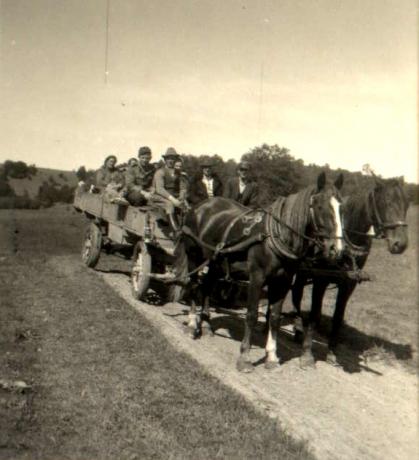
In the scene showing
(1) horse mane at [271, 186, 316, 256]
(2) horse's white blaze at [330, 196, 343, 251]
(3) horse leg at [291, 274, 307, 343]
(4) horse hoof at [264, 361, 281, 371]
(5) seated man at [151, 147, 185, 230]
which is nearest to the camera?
(2) horse's white blaze at [330, 196, 343, 251]

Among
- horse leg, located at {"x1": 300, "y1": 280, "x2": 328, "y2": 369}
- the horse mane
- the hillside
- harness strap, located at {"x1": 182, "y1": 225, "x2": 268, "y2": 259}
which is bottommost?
horse leg, located at {"x1": 300, "y1": 280, "x2": 328, "y2": 369}

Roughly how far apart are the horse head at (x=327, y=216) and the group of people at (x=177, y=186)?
2799 mm

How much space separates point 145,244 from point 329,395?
4.18 m

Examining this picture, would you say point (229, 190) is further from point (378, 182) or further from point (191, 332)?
point (378, 182)

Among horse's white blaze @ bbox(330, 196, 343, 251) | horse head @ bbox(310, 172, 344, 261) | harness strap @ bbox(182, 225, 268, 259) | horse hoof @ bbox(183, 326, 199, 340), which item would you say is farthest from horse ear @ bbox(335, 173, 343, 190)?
horse hoof @ bbox(183, 326, 199, 340)

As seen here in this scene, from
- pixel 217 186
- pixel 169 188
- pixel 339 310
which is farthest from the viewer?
pixel 217 186

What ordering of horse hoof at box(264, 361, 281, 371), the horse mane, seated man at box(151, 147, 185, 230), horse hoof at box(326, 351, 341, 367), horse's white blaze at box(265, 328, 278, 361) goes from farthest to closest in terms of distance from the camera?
1. seated man at box(151, 147, 185, 230)
2. horse hoof at box(326, 351, 341, 367)
3. horse's white blaze at box(265, 328, 278, 361)
4. horse hoof at box(264, 361, 281, 371)
5. the horse mane

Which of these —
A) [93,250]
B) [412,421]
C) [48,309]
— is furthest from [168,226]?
[412,421]

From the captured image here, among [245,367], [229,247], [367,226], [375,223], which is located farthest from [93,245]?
[375,223]

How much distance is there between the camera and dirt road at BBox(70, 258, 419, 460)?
472 cm

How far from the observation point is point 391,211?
235 inches

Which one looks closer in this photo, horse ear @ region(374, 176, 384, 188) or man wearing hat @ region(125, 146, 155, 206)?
horse ear @ region(374, 176, 384, 188)

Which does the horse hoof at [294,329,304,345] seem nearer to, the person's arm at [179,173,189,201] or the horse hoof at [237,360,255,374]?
the horse hoof at [237,360,255,374]

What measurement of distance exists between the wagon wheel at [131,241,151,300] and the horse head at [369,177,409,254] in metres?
3.87
